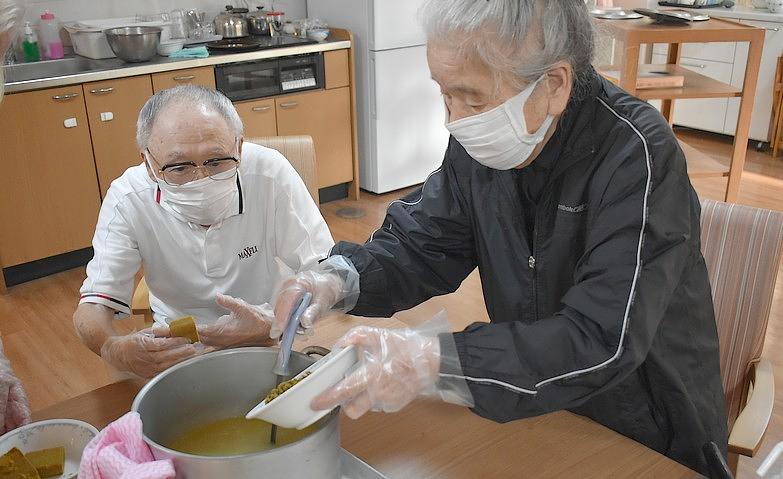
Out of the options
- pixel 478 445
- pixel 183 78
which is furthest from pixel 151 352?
pixel 183 78

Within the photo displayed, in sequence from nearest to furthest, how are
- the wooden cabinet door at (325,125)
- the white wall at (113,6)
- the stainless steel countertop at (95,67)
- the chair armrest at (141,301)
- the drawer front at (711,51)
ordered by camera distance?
the chair armrest at (141,301) < the stainless steel countertop at (95,67) < the white wall at (113,6) < the wooden cabinet door at (325,125) < the drawer front at (711,51)

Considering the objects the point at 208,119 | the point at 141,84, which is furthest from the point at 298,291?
the point at 141,84

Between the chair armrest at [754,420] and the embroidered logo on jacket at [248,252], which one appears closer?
the chair armrest at [754,420]

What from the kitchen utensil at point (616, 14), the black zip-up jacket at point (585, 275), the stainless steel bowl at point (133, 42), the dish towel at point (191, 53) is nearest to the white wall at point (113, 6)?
the stainless steel bowl at point (133, 42)

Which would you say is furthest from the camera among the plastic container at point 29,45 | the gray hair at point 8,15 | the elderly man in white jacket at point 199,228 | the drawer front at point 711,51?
the drawer front at point 711,51

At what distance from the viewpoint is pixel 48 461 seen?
40.5 inches

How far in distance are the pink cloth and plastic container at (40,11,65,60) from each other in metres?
3.22

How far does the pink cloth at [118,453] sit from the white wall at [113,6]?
3296mm

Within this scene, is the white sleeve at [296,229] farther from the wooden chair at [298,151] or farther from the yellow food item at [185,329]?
the yellow food item at [185,329]

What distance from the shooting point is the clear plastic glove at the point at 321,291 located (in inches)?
45.5

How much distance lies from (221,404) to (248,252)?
27.9 inches

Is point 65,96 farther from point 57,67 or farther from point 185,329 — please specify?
point 185,329

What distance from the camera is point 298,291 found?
1190 mm

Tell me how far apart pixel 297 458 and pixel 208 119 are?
927mm
